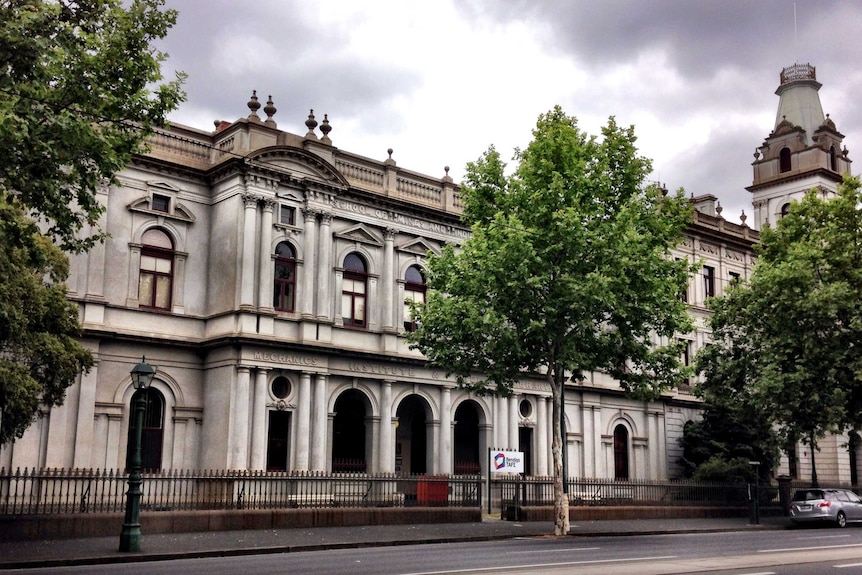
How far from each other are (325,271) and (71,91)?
17910 mm

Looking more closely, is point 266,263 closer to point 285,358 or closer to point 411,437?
point 285,358

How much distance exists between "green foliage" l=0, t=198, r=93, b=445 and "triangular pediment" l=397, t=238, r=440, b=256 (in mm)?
14922

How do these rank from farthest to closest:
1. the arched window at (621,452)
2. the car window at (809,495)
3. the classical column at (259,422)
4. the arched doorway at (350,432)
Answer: the arched window at (621,452) → the arched doorway at (350,432) → the car window at (809,495) → the classical column at (259,422)

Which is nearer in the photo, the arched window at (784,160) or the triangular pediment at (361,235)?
the triangular pediment at (361,235)

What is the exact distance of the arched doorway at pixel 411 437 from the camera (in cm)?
3644

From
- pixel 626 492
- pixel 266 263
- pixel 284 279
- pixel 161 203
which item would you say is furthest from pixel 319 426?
pixel 626 492

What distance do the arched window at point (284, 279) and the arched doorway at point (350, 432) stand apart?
4.10m

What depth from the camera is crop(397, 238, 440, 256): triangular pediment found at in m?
35.7

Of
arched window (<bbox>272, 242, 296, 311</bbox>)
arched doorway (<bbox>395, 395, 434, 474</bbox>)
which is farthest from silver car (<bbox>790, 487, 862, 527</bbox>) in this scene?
arched window (<bbox>272, 242, 296, 311</bbox>)

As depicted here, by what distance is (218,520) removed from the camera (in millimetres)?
23391

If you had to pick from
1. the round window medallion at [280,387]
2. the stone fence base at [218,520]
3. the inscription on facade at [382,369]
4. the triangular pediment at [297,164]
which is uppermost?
the triangular pediment at [297,164]

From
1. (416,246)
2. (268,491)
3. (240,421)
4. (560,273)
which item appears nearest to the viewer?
(560,273)

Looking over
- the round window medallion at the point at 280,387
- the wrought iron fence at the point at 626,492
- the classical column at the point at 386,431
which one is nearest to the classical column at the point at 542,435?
the wrought iron fence at the point at 626,492

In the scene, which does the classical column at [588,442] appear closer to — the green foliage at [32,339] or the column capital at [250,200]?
the column capital at [250,200]
